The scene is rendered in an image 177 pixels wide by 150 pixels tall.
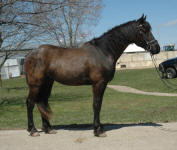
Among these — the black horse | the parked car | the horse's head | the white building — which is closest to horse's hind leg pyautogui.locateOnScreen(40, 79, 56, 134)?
the black horse

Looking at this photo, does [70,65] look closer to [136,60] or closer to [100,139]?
[100,139]

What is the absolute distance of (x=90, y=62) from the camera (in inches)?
202

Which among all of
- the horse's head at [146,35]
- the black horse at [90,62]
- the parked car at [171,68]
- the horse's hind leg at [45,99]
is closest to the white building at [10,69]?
the parked car at [171,68]

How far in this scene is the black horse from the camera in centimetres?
514

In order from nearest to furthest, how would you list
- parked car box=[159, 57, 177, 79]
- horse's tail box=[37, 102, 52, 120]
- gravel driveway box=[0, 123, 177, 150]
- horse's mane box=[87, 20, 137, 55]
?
gravel driveway box=[0, 123, 177, 150], horse's mane box=[87, 20, 137, 55], horse's tail box=[37, 102, 52, 120], parked car box=[159, 57, 177, 79]

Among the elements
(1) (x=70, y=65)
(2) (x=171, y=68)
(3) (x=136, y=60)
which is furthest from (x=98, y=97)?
(3) (x=136, y=60)

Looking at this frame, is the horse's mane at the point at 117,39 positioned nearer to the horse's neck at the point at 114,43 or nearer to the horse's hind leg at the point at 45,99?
the horse's neck at the point at 114,43

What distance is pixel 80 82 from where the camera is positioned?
5.26m

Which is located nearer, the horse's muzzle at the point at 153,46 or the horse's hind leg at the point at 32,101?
the horse's muzzle at the point at 153,46

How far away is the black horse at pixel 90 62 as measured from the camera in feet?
16.9

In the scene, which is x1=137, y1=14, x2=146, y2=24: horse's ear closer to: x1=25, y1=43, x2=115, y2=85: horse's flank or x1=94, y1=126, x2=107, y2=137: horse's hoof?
x1=25, y1=43, x2=115, y2=85: horse's flank

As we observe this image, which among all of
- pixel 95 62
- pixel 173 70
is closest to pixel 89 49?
pixel 95 62

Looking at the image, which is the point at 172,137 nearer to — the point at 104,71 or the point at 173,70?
the point at 104,71

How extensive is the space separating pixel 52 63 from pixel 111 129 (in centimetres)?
185
